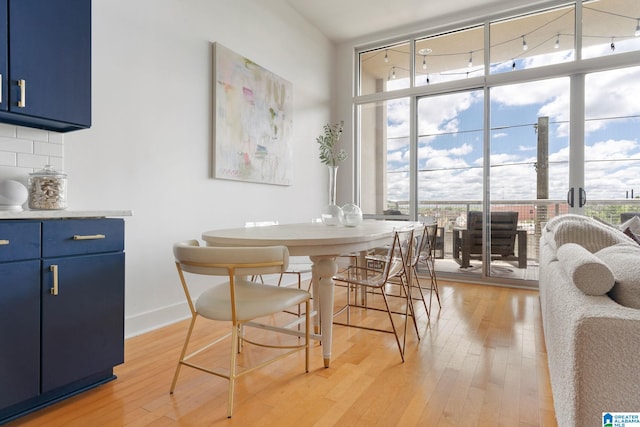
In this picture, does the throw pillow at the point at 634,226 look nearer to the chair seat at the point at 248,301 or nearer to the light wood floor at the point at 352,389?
the light wood floor at the point at 352,389

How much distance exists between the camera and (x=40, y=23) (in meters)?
1.77

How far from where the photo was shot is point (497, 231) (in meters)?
4.42

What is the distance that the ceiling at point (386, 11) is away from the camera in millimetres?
4254

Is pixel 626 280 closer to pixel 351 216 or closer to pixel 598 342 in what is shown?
pixel 598 342

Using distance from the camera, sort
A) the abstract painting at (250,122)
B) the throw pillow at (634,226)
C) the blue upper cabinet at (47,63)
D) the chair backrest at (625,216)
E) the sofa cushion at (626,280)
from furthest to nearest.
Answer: the chair backrest at (625,216)
the abstract painting at (250,122)
the throw pillow at (634,226)
the blue upper cabinet at (47,63)
the sofa cushion at (626,280)

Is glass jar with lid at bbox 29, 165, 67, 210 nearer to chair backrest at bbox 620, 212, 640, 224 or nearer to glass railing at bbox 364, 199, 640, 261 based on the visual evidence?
glass railing at bbox 364, 199, 640, 261

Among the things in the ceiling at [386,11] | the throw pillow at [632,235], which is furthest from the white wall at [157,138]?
the throw pillow at [632,235]

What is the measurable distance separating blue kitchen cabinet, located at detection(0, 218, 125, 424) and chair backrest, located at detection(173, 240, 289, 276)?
0.52 m

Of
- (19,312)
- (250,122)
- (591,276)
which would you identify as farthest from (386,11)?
(19,312)

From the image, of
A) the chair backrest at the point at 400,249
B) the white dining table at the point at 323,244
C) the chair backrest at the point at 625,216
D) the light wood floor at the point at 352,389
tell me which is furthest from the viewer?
the chair backrest at the point at 625,216

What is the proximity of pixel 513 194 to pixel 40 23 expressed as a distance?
4.45 m

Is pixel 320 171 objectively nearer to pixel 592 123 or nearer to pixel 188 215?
pixel 188 215

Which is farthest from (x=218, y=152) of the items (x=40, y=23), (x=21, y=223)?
(x=21, y=223)

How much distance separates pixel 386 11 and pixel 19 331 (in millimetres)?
4595
